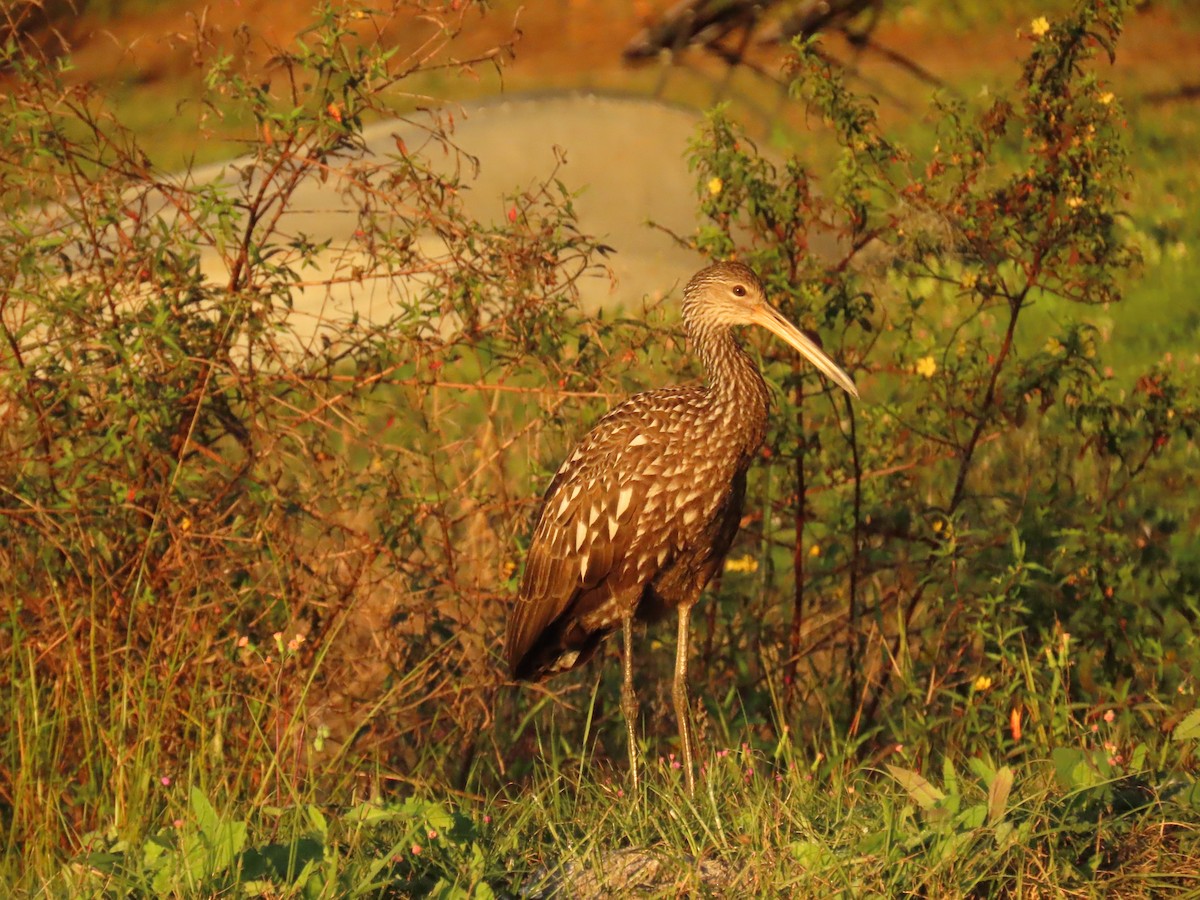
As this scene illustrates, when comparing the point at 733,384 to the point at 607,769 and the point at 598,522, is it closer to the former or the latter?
the point at 598,522

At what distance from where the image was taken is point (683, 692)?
5203 mm

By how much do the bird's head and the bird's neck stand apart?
37 mm

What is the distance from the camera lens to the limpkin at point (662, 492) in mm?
4988

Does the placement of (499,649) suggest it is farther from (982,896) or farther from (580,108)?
(580,108)

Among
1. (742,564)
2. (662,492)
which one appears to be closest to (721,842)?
(662,492)

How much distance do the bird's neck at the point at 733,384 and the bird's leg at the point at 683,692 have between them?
611mm

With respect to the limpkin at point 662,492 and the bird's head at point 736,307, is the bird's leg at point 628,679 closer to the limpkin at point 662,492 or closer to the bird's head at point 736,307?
the limpkin at point 662,492

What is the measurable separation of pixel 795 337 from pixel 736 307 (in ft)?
0.66

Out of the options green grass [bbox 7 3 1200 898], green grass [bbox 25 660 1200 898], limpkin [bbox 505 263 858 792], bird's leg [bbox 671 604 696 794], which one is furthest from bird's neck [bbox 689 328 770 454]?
green grass [bbox 25 660 1200 898]

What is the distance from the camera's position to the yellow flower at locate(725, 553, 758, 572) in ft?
19.5

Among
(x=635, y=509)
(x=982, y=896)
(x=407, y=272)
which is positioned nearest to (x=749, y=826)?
(x=982, y=896)

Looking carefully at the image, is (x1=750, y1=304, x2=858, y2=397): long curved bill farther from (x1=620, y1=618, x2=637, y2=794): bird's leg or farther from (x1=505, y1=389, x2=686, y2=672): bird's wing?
(x1=620, y1=618, x2=637, y2=794): bird's leg

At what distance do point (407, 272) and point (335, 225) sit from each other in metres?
9.40

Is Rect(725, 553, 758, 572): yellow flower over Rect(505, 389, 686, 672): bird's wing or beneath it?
beneath
